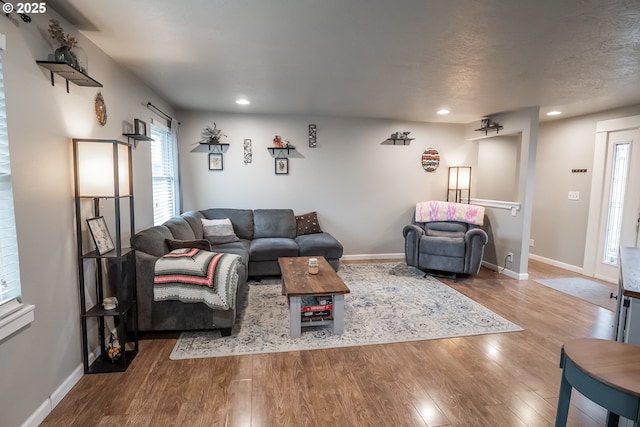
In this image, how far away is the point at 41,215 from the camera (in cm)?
182

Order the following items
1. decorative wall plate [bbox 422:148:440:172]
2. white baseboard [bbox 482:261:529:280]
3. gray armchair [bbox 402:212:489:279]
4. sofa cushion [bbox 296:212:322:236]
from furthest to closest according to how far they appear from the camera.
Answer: decorative wall plate [bbox 422:148:440:172], sofa cushion [bbox 296:212:322:236], white baseboard [bbox 482:261:529:280], gray armchair [bbox 402:212:489:279]

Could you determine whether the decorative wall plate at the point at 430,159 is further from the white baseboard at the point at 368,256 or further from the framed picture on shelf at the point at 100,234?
the framed picture on shelf at the point at 100,234

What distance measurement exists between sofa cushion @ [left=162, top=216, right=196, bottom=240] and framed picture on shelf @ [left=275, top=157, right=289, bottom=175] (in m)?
1.74

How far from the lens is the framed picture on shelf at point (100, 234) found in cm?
219

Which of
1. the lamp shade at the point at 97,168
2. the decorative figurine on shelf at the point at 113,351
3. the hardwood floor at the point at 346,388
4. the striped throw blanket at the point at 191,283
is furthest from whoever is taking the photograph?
the striped throw blanket at the point at 191,283

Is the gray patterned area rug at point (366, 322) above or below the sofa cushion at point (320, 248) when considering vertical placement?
below

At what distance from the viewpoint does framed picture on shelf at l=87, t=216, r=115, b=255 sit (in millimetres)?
2189

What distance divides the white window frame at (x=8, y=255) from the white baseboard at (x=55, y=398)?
52 cm

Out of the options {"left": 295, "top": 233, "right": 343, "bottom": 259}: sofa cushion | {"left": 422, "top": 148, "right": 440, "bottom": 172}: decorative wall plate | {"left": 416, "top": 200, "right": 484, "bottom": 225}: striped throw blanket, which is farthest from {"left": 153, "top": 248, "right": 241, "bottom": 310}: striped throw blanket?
{"left": 422, "top": 148, "right": 440, "bottom": 172}: decorative wall plate

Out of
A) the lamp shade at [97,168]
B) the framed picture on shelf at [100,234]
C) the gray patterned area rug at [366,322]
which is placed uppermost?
the lamp shade at [97,168]

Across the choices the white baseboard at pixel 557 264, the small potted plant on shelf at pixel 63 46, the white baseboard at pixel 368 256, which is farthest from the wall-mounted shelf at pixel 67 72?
the white baseboard at pixel 557 264

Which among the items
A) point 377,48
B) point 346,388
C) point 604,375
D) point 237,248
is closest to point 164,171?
point 237,248

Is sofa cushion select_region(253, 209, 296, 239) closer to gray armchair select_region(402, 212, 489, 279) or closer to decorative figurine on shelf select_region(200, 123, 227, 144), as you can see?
decorative figurine on shelf select_region(200, 123, 227, 144)

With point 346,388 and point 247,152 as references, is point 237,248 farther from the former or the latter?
point 346,388
